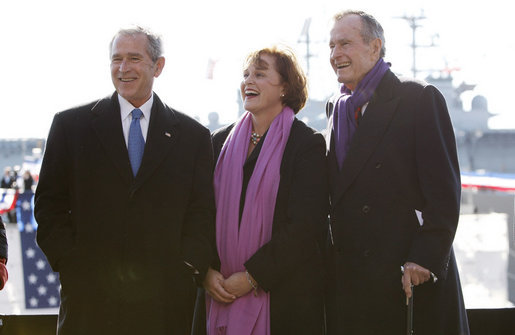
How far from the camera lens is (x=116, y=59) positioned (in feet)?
→ 7.91

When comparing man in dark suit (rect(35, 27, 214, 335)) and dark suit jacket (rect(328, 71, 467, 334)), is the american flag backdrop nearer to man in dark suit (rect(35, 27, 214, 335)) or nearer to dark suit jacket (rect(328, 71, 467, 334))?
man in dark suit (rect(35, 27, 214, 335))

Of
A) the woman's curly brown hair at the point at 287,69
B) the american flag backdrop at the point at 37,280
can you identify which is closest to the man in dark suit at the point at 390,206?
the woman's curly brown hair at the point at 287,69

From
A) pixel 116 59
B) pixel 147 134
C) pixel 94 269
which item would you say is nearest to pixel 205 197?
pixel 147 134

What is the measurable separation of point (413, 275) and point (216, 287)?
907 millimetres

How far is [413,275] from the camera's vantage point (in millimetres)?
2379

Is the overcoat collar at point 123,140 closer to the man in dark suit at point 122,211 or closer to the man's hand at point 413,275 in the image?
the man in dark suit at point 122,211

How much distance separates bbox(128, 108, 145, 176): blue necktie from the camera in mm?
2410

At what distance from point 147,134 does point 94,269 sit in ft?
2.09

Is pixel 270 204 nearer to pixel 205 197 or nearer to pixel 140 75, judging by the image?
pixel 205 197

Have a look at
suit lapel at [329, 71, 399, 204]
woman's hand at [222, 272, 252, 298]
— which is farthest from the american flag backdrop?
suit lapel at [329, 71, 399, 204]

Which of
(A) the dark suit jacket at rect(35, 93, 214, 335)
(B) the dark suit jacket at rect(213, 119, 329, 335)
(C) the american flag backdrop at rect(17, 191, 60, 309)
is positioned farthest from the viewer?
(C) the american flag backdrop at rect(17, 191, 60, 309)

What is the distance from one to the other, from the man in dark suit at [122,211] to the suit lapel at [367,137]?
71 cm

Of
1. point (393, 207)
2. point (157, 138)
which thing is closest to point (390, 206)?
point (393, 207)

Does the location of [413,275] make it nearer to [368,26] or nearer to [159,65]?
[368,26]
